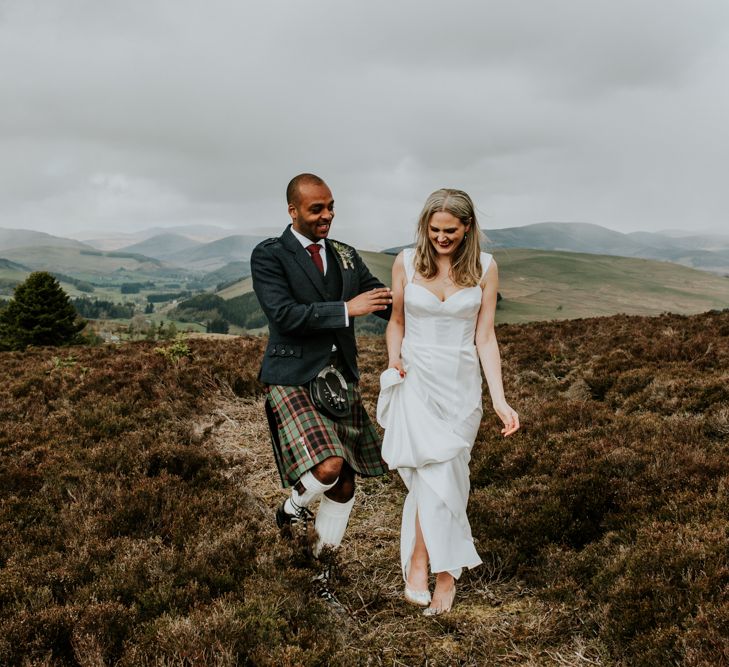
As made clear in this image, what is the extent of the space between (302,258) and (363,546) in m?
2.93

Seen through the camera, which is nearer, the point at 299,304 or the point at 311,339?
the point at 299,304

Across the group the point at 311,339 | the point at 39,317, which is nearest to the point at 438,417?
the point at 311,339

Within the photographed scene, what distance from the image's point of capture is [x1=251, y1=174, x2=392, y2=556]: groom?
371 centimetres

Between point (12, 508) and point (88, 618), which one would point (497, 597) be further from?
point (12, 508)

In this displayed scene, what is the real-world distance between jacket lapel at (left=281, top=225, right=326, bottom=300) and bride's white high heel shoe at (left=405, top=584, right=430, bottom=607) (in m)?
2.33

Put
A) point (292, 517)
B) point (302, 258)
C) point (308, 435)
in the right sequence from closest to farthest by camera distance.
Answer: point (308, 435) < point (302, 258) < point (292, 517)

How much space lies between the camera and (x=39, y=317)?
3388 centimetres

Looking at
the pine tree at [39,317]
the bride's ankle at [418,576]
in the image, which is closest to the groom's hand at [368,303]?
the bride's ankle at [418,576]

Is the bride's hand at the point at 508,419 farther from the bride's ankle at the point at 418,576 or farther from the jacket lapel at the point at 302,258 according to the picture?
the jacket lapel at the point at 302,258

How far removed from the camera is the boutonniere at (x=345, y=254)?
4.07m

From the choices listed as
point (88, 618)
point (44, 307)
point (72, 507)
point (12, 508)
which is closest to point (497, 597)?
point (88, 618)

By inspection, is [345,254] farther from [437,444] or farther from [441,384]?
[437,444]

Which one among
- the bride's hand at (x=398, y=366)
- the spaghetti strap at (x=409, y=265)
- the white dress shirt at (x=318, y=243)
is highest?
the white dress shirt at (x=318, y=243)

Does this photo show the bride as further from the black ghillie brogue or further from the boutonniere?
the black ghillie brogue
